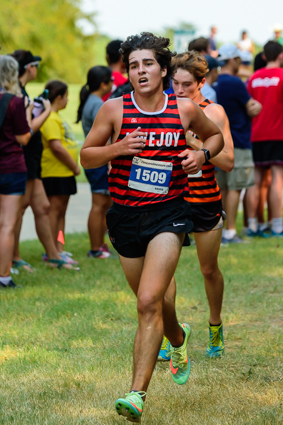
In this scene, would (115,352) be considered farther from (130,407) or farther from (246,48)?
(246,48)

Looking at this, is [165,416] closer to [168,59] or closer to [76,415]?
[76,415]

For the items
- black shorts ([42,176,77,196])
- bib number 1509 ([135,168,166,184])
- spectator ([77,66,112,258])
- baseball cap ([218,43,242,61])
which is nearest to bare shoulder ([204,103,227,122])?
bib number 1509 ([135,168,166,184])

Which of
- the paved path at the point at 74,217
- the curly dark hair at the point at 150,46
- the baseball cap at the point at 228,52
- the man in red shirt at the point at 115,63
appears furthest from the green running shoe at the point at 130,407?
the paved path at the point at 74,217

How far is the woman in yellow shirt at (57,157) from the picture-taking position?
316 inches

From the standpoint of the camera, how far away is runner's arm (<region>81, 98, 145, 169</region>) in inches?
144

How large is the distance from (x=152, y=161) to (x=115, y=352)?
5.60 ft

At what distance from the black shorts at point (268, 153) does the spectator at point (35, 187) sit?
12.1 feet

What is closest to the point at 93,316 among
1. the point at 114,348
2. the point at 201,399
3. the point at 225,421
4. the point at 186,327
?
the point at 114,348

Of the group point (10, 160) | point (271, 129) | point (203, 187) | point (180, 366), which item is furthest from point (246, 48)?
point (180, 366)

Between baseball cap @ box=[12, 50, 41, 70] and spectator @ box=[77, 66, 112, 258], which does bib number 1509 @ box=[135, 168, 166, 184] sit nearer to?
baseball cap @ box=[12, 50, 41, 70]

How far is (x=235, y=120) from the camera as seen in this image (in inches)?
361

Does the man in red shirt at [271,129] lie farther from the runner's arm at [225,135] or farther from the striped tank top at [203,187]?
the striped tank top at [203,187]

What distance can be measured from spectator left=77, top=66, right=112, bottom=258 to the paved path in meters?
2.36

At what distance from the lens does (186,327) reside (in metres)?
4.64
